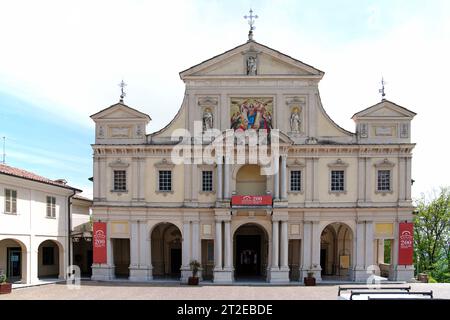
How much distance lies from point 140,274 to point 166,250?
448 cm

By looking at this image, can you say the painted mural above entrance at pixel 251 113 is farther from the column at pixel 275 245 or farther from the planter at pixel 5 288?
the planter at pixel 5 288

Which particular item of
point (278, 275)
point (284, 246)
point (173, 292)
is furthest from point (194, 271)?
point (284, 246)

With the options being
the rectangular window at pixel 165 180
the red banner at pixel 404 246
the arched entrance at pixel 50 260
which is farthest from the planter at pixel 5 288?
the red banner at pixel 404 246

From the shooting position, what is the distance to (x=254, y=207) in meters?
30.6

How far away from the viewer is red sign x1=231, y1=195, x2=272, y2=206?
30688 millimetres

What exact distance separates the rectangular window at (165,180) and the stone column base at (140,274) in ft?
19.8

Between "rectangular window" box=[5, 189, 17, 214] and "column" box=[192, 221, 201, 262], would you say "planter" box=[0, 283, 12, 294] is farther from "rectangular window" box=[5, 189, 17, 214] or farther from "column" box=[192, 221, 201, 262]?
"column" box=[192, 221, 201, 262]

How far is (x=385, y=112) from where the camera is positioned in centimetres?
3212

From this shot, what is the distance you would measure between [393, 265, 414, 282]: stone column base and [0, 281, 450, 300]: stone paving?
2.78 ft

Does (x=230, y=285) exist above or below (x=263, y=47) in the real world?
below

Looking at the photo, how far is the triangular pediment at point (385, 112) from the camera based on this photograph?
31875mm
